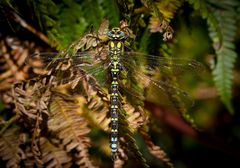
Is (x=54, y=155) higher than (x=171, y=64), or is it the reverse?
(x=171, y=64)

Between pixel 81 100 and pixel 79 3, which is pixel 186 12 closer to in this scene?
pixel 79 3

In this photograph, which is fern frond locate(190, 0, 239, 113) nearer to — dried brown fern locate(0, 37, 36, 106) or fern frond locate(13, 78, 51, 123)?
fern frond locate(13, 78, 51, 123)

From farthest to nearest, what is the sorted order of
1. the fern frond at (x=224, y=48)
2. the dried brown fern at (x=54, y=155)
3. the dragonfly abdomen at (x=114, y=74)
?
1. the fern frond at (x=224, y=48)
2. the dried brown fern at (x=54, y=155)
3. the dragonfly abdomen at (x=114, y=74)

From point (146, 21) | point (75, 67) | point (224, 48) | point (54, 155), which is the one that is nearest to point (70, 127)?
point (54, 155)

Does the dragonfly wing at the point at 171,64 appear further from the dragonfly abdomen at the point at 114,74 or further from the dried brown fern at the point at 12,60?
the dried brown fern at the point at 12,60

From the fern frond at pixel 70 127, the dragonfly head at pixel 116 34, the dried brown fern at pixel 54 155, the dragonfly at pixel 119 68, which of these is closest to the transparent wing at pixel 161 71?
the dragonfly at pixel 119 68

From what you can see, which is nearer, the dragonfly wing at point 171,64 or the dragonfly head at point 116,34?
the dragonfly head at point 116,34

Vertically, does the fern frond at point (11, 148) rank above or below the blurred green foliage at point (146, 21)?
below

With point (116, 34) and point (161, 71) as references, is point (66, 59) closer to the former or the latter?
point (116, 34)
